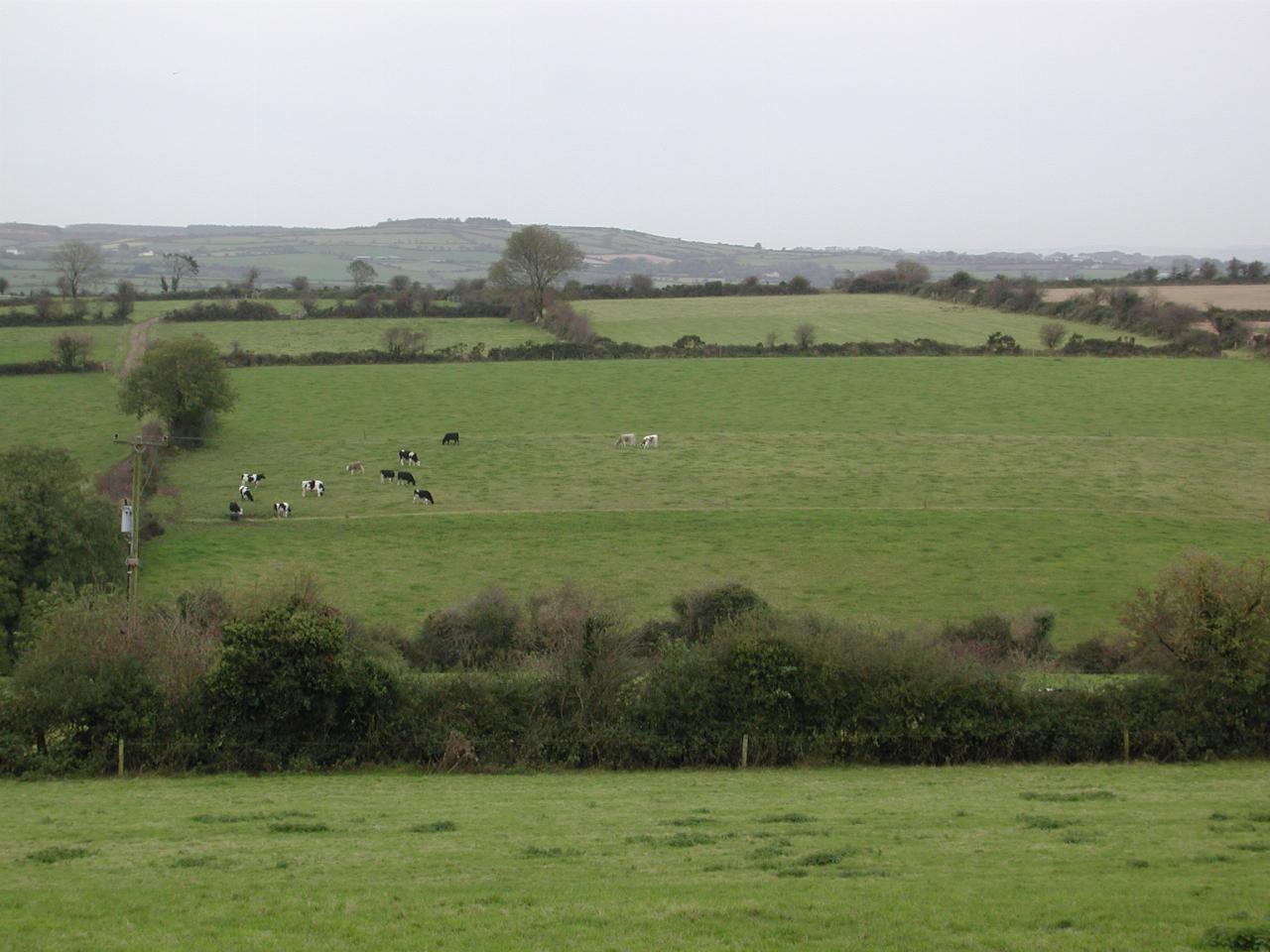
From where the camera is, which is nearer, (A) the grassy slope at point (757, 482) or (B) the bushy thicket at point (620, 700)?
(B) the bushy thicket at point (620, 700)

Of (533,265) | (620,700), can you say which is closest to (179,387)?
(533,265)

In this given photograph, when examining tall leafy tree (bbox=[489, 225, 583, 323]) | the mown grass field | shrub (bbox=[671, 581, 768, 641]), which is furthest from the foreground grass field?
tall leafy tree (bbox=[489, 225, 583, 323])

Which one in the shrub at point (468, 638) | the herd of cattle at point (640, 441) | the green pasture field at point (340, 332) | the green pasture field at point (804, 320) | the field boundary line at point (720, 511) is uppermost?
the green pasture field at point (804, 320)

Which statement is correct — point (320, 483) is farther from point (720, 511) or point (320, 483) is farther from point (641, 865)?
point (641, 865)

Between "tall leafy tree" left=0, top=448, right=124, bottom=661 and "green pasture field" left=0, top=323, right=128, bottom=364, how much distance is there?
39771mm

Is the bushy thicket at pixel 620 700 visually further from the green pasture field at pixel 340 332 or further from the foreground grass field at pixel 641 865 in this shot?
the green pasture field at pixel 340 332

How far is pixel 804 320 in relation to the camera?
94062 mm

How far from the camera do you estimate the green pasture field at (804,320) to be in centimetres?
8756

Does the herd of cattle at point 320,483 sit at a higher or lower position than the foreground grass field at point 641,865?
lower

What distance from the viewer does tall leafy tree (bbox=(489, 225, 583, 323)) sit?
9356cm

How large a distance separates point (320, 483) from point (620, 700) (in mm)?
30020

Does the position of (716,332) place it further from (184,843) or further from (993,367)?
(184,843)

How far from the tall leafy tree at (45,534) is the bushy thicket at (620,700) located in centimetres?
1136

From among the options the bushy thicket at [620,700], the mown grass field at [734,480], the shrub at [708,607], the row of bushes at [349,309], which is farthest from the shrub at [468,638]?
the row of bushes at [349,309]
